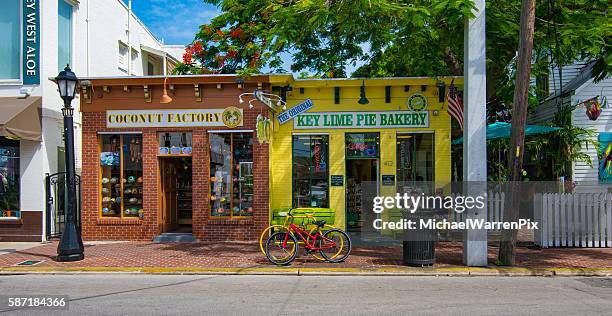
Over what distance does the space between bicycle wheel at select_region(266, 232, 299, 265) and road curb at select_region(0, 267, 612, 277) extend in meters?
0.28

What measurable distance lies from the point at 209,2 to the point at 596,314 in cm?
1554

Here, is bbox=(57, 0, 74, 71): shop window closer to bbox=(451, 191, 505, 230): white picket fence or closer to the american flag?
the american flag

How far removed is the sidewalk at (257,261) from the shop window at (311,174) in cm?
221

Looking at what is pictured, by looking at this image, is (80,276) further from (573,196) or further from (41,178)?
(573,196)

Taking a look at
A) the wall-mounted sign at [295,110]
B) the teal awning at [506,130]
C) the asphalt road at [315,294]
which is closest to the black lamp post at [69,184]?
the asphalt road at [315,294]

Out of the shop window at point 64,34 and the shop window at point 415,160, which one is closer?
the shop window at point 415,160

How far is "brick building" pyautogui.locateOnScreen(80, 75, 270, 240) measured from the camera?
43.7ft

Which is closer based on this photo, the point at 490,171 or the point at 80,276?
the point at 80,276

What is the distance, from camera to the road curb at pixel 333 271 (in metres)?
9.45

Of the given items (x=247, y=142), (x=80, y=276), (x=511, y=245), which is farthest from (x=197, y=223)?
(x=511, y=245)

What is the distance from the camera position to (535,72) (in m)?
12.5

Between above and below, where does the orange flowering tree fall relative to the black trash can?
above

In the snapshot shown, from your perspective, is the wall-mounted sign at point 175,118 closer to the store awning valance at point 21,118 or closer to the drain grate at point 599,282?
the store awning valance at point 21,118

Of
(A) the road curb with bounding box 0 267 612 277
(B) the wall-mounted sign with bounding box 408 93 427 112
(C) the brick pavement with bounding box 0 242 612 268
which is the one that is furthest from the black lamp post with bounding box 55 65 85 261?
(B) the wall-mounted sign with bounding box 408 93 427 112
